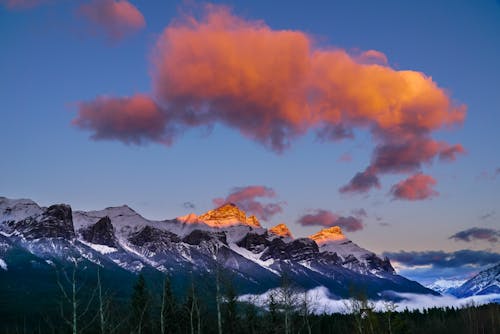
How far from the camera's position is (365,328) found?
89.4m

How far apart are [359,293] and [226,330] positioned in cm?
2643

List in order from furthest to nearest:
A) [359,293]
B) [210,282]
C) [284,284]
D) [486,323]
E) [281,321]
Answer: [486,323], [281,321], [359,293], [284,284], [210,282]

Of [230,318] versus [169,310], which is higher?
[169,310]

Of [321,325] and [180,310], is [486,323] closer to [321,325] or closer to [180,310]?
[321,325]

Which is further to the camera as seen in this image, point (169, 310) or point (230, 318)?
point (230, 318)

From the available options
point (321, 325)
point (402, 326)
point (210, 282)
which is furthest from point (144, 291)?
point (321, 325)

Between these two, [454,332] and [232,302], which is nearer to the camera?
[232,302]

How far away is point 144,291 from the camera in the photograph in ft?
302

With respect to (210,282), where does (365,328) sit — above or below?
below

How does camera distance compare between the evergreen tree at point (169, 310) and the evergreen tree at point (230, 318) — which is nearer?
the evergreen tree at point (169, 310)

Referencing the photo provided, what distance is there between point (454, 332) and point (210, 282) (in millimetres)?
134344

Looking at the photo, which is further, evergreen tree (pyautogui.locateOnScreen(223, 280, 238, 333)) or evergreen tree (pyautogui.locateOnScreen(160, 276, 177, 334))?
evergreen tree (pyautogui.locateOnScreen(223, 280, 238, 333))

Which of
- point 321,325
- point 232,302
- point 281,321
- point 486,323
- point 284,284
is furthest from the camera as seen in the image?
point 486,323

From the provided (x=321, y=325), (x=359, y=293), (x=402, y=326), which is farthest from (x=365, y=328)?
(x=321, y=325)
